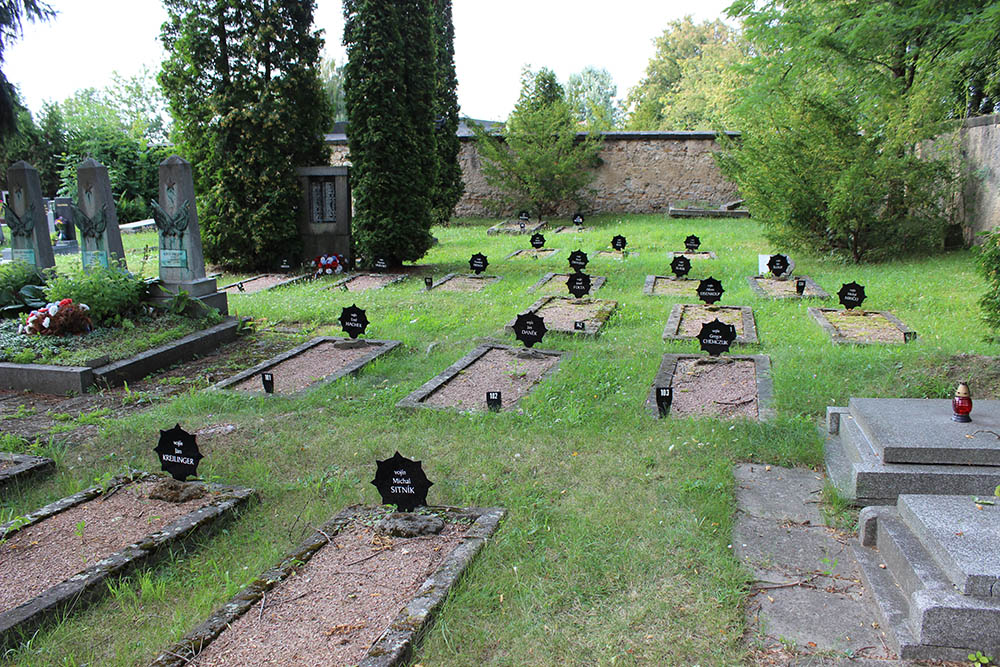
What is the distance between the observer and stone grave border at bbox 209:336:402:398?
6.09 meters

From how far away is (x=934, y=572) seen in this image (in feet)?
9.12

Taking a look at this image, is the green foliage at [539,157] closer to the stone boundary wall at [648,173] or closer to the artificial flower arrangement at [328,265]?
the stone boundary wall at [648,173]

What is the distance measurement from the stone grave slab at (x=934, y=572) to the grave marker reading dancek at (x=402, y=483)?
6.83 ft

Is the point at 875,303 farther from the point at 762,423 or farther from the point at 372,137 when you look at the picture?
the point at 372,137

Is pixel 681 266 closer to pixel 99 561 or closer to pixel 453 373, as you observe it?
pixel 453 373

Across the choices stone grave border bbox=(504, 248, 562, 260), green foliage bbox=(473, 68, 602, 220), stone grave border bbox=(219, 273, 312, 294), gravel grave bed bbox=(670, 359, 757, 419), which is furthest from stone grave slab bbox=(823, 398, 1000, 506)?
green foliage bbox=(473, 68, 602, 220)

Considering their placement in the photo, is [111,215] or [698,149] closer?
[111,215]

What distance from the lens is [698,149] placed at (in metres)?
19.2

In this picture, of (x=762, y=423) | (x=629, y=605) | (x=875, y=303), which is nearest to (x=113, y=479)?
(x=629, y=605)

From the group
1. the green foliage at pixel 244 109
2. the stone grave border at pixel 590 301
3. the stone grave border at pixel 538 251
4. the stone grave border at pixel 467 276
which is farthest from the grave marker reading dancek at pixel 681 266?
the green foliage at pixel 244 109

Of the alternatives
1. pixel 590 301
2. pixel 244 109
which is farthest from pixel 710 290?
pixel 244 109

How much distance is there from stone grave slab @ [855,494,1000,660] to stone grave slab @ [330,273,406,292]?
8.11 metres

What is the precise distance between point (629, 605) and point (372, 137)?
9628mm

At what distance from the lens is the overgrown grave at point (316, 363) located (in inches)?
241
